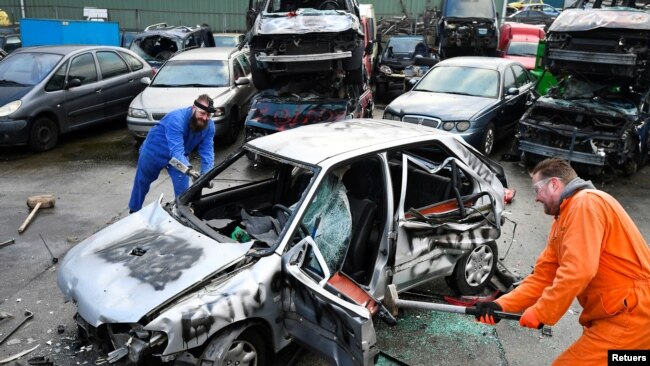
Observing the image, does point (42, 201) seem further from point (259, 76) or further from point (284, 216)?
point (284, 216)

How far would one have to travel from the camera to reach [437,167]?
4379 millimetres

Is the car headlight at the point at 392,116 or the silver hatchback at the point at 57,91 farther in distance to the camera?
the car headlight at the point at 392,116

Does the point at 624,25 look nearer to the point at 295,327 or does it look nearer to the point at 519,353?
the point at 519,353

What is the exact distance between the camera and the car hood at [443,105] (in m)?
8.20

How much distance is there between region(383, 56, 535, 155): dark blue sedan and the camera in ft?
26.8

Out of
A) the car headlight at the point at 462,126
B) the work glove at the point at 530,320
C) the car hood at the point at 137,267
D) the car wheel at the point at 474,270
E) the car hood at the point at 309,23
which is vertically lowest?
the car wheel at the point at 474,270

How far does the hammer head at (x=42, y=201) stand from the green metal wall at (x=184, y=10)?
18648 mm

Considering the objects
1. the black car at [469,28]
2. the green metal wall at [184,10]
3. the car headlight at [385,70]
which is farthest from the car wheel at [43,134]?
the green metal wall at [184,10]

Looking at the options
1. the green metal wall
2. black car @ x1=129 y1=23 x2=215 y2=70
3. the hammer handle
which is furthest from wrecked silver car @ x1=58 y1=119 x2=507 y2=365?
the green metal wall

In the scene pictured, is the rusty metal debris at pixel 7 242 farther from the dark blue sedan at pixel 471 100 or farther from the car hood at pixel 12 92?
the dark blue sedan at pixel 471 100

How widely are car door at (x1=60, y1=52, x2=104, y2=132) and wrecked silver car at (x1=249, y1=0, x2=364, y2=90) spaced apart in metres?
3.08

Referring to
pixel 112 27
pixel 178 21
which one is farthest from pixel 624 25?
pixel 178 21

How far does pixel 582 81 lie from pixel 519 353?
260 inches

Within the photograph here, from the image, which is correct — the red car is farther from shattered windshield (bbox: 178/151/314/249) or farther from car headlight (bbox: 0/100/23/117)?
car headlight (bbox: 0/100/23/117)
